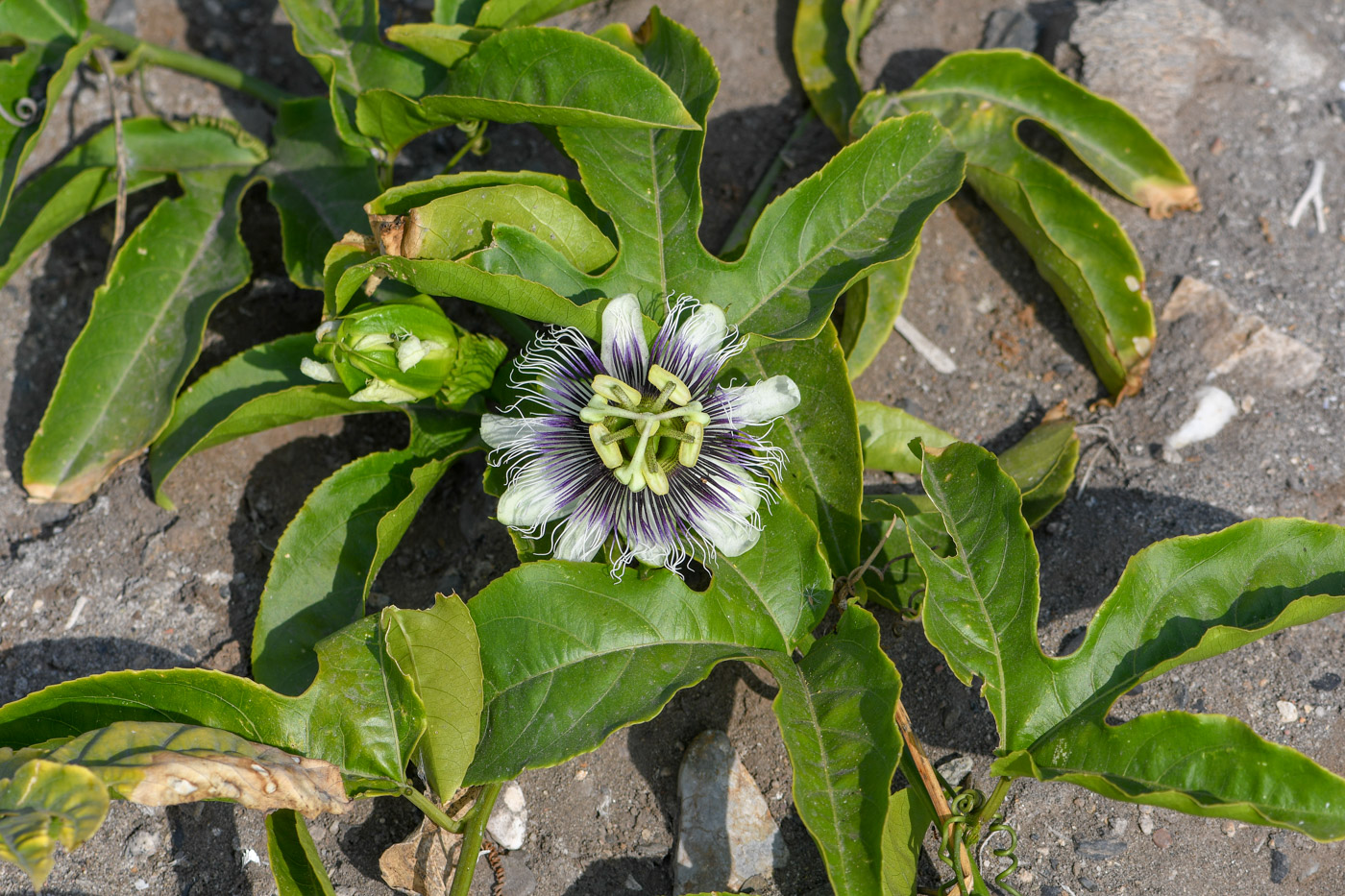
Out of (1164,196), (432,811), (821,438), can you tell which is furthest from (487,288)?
(1164,196)

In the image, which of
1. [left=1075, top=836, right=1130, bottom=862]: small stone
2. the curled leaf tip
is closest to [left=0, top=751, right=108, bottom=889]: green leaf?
[left=1075, top=836, right=1130, bottom=862]: small stone

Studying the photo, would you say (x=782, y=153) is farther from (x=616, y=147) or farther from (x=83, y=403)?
(x=83, y=403)

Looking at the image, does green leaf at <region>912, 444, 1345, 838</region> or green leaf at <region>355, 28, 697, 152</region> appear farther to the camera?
green leaf at <region>355, 28, 697, 152</region>

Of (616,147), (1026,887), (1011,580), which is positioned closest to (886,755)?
(1011,580)

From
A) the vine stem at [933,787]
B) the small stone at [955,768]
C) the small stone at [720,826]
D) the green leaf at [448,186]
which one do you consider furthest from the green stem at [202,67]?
the small stone at [955,768]

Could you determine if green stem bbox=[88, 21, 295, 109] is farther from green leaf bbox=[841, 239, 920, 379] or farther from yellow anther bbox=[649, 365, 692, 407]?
green leaf bbox=[841, 239, 920, 379]

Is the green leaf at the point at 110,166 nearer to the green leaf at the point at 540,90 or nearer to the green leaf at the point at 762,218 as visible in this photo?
the green leaf at the point at 540,90
